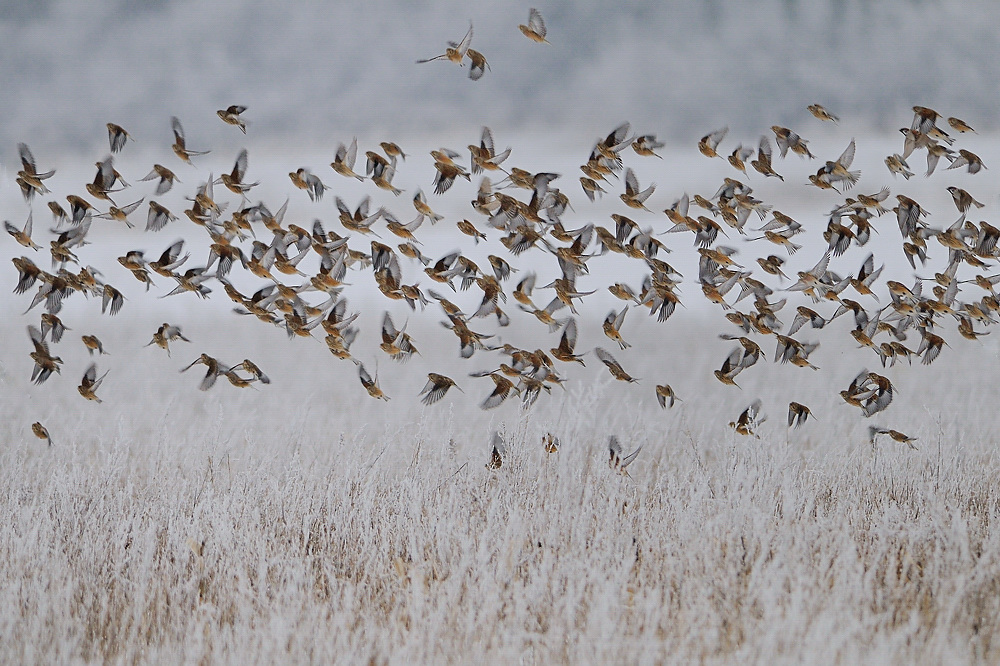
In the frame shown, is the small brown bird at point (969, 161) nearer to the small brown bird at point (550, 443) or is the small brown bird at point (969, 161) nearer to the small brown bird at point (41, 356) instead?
the small brown bird at point (550, 443)

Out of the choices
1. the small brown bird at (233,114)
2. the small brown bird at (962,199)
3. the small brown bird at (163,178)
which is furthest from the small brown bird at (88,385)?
the small brown bird at (962,199)

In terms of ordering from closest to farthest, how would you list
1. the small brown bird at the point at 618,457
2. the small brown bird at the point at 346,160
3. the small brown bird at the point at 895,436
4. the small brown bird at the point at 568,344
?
the small brown bird at the point at 346,160 < the small brown bird at the point at 568,344 < the small brown bird at the point at 618,457 < the small brown bird at the point at 895,436

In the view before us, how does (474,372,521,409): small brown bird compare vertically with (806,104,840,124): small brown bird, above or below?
below

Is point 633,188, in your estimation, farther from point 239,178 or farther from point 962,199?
point 239,178

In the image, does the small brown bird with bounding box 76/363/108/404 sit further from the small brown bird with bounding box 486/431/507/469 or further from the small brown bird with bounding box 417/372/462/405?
the small brown bird with bounding box 486/431/507/469

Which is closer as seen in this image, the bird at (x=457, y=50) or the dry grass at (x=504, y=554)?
the dry grass at (x=504, y=554)

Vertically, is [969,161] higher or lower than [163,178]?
higher

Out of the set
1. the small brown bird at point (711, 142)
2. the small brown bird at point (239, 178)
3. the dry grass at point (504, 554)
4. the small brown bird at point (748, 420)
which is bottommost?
the dry grass at point (504, 554)

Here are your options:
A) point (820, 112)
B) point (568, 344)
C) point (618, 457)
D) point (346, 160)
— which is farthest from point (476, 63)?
point (618, 457)

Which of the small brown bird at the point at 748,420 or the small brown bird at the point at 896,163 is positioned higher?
the small brown bird at the point at 896,163

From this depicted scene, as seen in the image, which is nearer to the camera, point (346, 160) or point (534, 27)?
point (346, 160)

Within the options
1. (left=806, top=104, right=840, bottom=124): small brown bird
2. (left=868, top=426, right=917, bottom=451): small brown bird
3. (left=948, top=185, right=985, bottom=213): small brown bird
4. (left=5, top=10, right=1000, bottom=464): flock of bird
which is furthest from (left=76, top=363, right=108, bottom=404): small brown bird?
(left=948, top=185, right=985, bottom=213): small brown bird

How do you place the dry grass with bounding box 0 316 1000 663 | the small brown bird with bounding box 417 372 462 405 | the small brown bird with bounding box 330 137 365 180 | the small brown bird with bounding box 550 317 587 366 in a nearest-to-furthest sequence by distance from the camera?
the dry grass with bounding box 0 316 1000 663 → the small brown bird with bounding box 330 137 365 180 → the small brown bird with bounding box 550 317 587 366 → the small brown bird with bounding box 417 372 462 405

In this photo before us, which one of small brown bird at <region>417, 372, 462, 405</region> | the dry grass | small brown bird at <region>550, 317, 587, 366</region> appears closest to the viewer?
the dry grass
